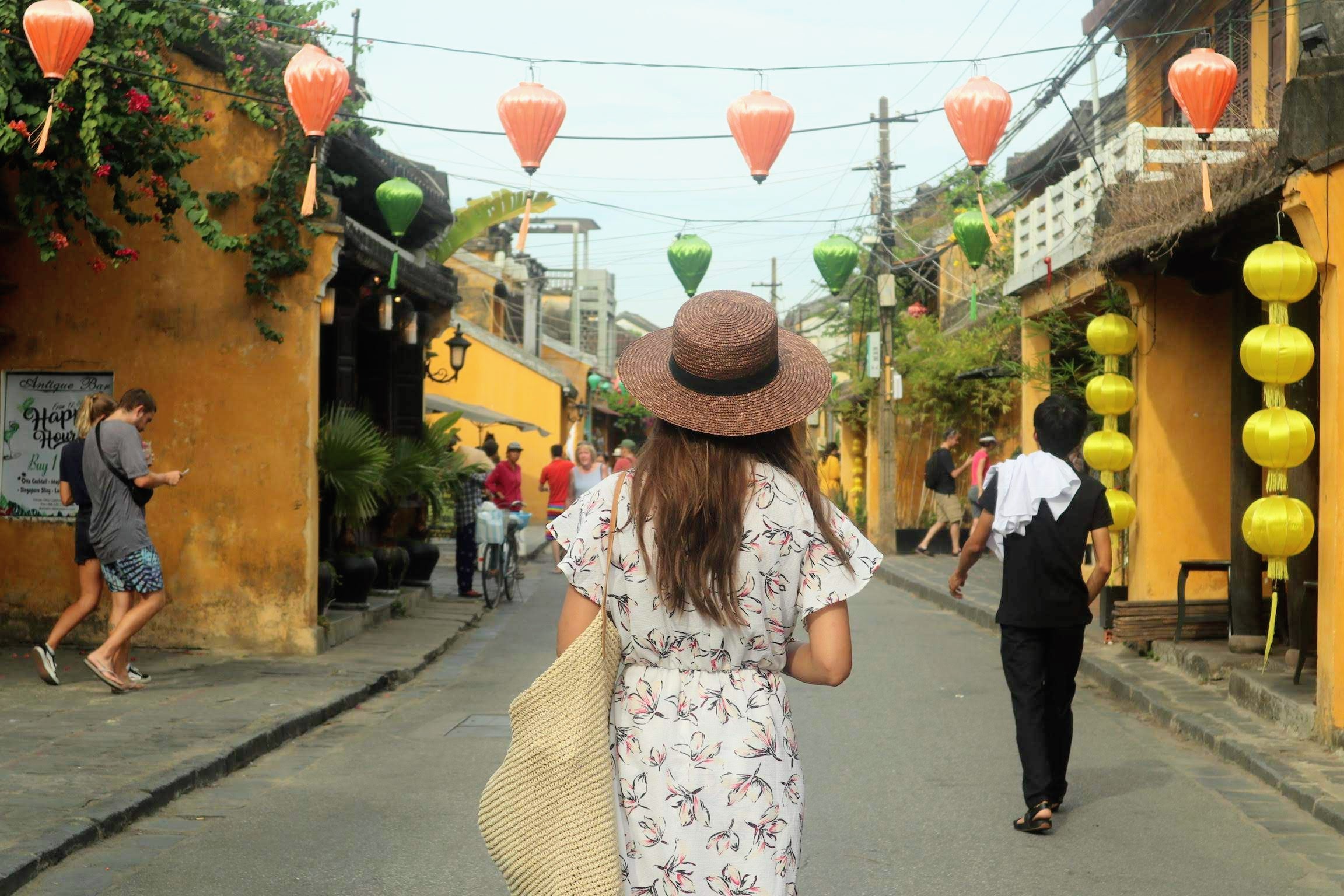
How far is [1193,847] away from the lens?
6184 millimetres

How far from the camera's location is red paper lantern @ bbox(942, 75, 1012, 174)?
10.2 meters

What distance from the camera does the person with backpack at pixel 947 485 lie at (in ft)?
72.4

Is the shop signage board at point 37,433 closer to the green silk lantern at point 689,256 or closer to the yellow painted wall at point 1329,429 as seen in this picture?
the green silk lantern at point 689,256

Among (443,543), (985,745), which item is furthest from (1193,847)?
(443,543)

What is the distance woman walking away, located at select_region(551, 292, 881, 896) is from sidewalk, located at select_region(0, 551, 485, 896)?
3.24m

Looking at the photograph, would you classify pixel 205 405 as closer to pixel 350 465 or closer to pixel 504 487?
pixel 350 465

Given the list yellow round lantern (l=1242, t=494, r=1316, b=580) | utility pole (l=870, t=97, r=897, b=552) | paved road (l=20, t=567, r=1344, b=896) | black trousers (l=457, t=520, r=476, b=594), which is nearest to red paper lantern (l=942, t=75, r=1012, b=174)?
yellow round lantern (l=1242, t=494, r=1316, b=580)

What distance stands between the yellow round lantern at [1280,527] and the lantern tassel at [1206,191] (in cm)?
200

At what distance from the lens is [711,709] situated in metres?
2.99

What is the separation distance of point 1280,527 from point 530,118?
5768 millimetres

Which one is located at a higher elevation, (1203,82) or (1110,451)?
(1203,82)

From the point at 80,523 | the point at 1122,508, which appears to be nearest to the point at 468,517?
the point at 80,523

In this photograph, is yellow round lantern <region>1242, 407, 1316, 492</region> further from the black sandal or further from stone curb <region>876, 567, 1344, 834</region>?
the black sandal

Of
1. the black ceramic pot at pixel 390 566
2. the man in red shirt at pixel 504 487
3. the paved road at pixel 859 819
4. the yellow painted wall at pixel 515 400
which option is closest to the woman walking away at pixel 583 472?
the man in red shirt at pixel 504 487
